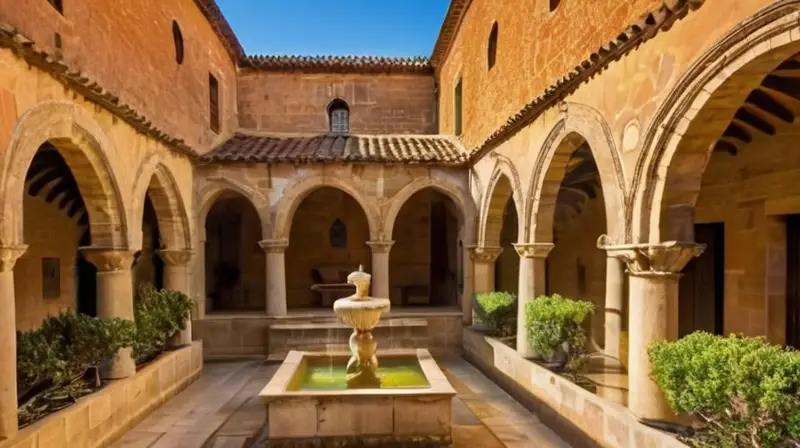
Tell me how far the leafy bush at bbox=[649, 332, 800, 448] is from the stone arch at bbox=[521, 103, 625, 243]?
4.80 feet

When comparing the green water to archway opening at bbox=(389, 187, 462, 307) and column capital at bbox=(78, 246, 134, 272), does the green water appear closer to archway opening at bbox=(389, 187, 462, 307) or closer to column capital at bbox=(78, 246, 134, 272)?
column capital at bbox=(78, 246, 134, 272)

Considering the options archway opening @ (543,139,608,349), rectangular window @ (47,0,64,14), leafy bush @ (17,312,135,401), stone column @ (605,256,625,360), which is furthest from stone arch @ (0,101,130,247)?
archway opening @ (543,139,608,349)

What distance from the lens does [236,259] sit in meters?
15.6

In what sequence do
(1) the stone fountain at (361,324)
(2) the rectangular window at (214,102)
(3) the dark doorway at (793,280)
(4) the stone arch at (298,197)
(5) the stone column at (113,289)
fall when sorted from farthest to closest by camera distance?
1. (2) the rectangular window at (214,102)
2. (4) the stone arch at (298,197)
3. (5) the stone column at (113,289)
4. (1) the stone fountain at (361,324)
5. (3) the dark doorway at (793,280)

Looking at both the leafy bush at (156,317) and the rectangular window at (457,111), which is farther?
the rectangular window at (457,111)

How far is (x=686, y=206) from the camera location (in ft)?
16.1

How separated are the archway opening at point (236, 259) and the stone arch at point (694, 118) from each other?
12.1 meters

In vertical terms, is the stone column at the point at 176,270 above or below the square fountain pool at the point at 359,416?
above

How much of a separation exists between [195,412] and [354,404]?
310 centimetres

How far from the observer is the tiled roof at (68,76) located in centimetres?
480

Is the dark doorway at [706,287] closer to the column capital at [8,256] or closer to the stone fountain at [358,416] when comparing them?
the stone fountain at [358,416]

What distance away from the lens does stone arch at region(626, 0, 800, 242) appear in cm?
367

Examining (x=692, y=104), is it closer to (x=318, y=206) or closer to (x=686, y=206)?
(x=686, y=206)

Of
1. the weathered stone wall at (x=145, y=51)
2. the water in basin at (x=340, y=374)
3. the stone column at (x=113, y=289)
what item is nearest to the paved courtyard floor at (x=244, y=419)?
the water in basin at (x=340, y=374)
